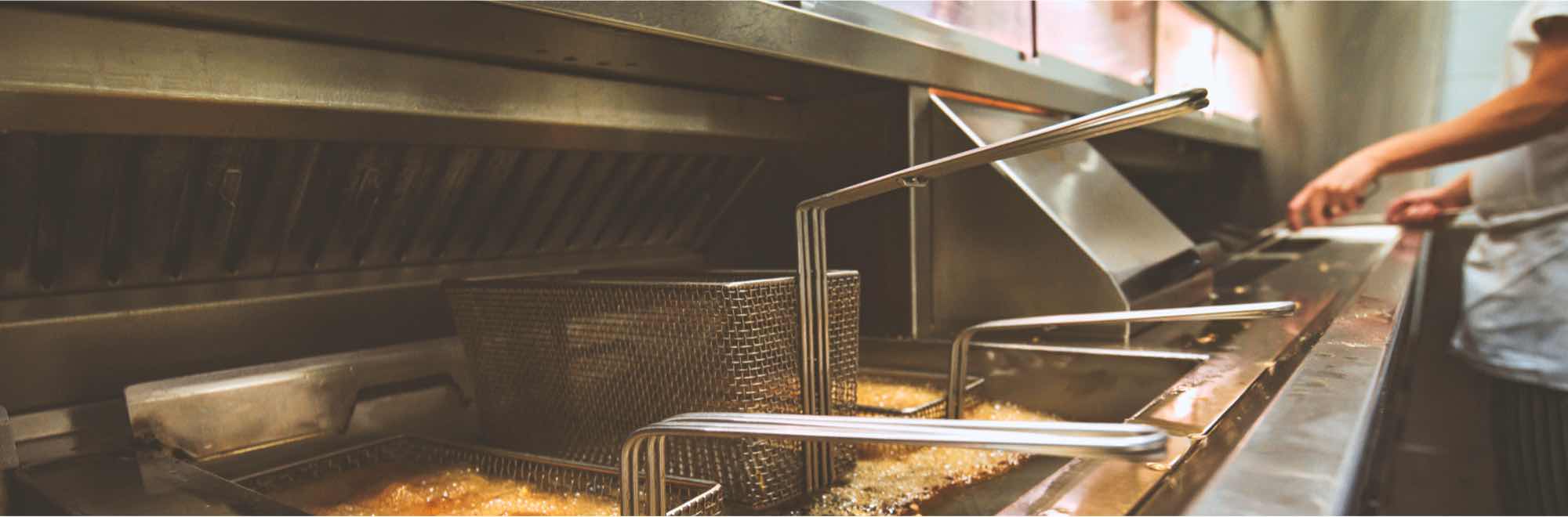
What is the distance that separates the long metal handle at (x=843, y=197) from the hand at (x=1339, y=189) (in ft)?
5.55

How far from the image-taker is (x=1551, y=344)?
69.4 inches

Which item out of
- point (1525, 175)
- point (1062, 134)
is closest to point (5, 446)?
point (1062, 134)

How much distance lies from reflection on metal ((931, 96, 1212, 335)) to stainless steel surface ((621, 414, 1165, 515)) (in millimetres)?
1123

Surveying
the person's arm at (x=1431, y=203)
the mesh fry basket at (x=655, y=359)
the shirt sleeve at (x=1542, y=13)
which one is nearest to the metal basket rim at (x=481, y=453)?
the mesh fry basket at (x=655, y=359)

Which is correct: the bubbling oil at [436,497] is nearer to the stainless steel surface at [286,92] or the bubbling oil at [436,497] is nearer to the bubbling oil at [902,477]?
the bubbling oil at [902,477]

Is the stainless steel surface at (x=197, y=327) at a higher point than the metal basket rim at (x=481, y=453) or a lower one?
higher

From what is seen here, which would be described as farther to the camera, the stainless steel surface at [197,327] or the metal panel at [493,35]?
the stainless steel surface at [197,327]

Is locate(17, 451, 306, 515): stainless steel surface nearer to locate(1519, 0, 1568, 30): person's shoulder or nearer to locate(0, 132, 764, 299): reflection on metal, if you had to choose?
locate(0, 132, 764, 299): reflection on metal

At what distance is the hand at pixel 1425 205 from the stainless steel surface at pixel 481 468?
2.88m

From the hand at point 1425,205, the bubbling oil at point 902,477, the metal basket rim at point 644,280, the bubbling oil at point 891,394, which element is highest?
the hand at point 1425,205

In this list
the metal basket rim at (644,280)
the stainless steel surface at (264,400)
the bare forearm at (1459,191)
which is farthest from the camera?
the bare forearm at (1459,191)

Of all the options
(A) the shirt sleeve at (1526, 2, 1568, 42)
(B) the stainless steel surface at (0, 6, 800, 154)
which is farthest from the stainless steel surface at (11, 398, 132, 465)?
(A) the shirt sleeve at (1526, 2, 1568, 42)

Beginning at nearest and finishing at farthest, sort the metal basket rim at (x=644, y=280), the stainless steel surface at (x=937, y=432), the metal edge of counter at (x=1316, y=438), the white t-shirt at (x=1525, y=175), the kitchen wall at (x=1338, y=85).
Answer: the stainless steel surface at (x=937, y=432)
the metal edge of counter at (x=1316, y=438)
the metal basket rim at (x=644, y=280)
the white t-shirt at (x=1525, y=175)
the kitchen wall at (x=1338, y=85)

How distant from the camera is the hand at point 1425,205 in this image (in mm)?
2574
